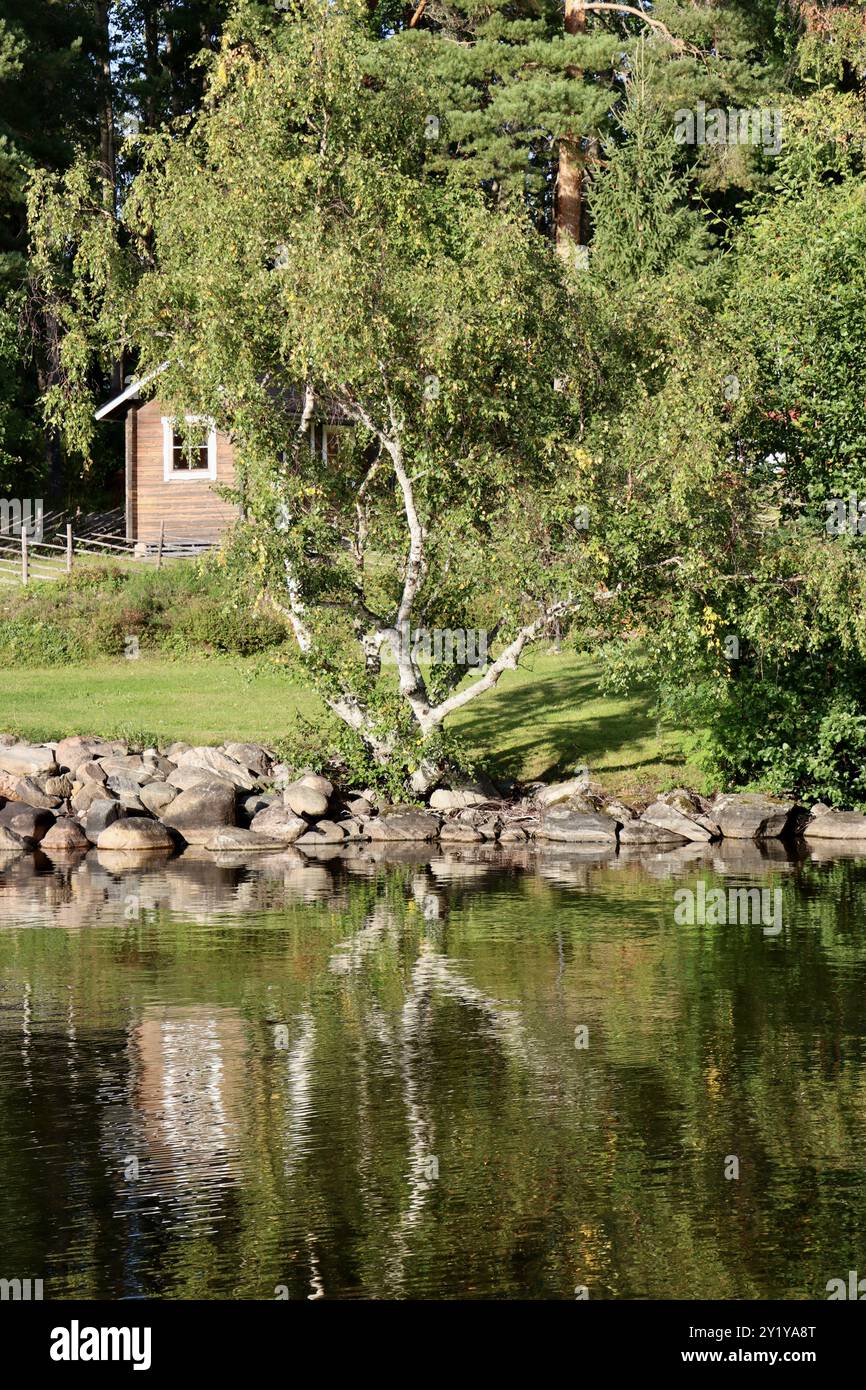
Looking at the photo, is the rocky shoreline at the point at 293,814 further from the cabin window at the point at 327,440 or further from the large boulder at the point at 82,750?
the cabin window at the point at 327,440

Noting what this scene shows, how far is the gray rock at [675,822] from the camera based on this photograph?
2930 cm

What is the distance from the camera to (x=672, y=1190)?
11852 mm

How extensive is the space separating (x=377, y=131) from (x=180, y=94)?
36.6 metres

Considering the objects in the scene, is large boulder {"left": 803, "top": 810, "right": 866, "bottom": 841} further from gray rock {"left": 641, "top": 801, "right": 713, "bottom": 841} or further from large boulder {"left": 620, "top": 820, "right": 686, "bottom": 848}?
large boulder {"left": 620, "top": 820, "right": 686, "bottom": 848}

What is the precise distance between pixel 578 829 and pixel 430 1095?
49.5 ft

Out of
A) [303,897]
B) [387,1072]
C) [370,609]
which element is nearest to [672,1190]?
[387,1072]

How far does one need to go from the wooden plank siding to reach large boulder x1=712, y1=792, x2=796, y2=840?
72.1 feet

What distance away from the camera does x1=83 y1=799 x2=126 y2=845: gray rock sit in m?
29.0

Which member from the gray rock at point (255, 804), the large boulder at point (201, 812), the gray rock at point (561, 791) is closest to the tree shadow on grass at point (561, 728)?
the gray rock at point (561, 791)

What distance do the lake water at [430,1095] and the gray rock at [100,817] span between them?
17.7 feet

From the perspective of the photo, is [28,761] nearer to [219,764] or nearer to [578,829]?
[219,764]

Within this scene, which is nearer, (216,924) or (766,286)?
(216,924)

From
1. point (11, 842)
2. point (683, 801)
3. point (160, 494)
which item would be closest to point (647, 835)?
point (683, 801)
